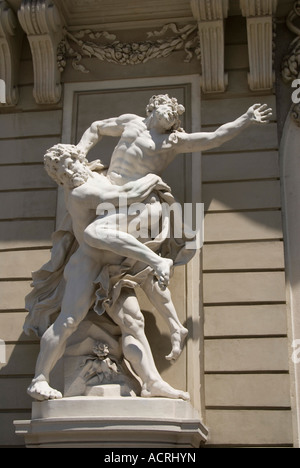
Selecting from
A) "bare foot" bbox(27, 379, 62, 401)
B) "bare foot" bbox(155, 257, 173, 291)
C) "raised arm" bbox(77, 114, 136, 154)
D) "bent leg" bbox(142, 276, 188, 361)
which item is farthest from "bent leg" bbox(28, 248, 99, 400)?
"raised arm" bbox(77, 114, 136, 154)

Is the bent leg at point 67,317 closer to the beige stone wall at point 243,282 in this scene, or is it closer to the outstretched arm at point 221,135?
the beige stone wall at point 243,282

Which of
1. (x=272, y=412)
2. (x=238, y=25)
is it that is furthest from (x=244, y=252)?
(x=238, y=25)

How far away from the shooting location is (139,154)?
21.2 ft

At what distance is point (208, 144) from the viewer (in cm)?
642

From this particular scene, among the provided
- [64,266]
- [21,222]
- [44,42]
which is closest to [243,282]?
[64,266]

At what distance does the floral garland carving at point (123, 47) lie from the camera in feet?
24.5

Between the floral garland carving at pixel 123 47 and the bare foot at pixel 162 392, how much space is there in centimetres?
345

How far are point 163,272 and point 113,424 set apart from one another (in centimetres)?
123

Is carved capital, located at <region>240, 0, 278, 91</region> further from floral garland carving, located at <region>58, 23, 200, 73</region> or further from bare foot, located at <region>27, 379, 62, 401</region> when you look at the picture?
bare foot, located at <region>27, 379, 62, 401</region>

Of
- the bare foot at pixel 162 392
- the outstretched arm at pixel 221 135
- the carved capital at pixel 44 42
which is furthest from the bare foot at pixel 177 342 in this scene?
the carved capital at pixel 44 42

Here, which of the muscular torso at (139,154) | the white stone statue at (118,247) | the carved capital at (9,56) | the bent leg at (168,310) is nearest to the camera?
the white stone statue at (118,247)

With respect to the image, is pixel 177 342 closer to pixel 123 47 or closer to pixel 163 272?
pixel 163 272
